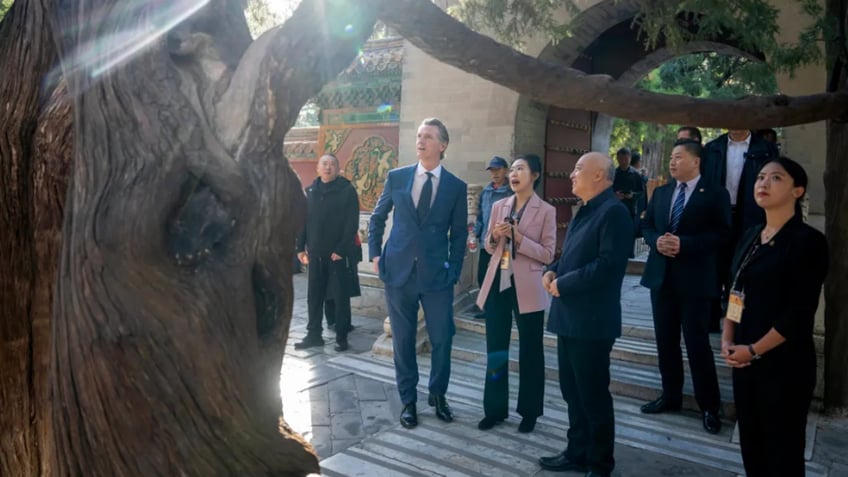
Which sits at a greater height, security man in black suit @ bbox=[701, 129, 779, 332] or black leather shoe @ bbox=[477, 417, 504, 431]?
security man in black suit @ bbox=[701, 129, 779, 332]

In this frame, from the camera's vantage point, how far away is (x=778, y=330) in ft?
8.84

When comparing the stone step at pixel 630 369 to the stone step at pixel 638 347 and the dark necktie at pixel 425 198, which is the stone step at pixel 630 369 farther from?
the dark necktie at pixel 425 198

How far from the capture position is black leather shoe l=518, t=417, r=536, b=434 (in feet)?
13.8

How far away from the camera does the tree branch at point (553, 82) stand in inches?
88.6

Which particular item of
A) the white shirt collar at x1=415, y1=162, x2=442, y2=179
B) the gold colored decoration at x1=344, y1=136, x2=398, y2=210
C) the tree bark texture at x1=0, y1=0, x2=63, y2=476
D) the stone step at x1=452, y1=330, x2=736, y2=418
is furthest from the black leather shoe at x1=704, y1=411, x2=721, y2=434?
the gold colored decoration at x1=344, y1=136, x2=398, y2=210

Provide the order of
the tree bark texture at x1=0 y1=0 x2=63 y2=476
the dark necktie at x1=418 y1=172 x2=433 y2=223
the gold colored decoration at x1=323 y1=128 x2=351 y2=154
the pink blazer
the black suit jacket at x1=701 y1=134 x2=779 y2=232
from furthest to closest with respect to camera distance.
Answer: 1. the gold colored decoration at x1=323 y1=128 x2=351 y2=154
2. the black suit jacket at x1=701 y1=134 x2=779 y2=232
3. the dark necktie at x1=418 y1=172 x2=433 y2=223
4. the pink blazer
5. the tree bark texture at x1=0 y1=0 x2=63 y2=476

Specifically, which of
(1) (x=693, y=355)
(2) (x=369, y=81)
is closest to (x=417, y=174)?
(1) (x=693, y=355)

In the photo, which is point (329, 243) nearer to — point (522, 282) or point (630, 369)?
point (522, 282)

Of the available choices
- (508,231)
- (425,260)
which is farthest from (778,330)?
(425,260)

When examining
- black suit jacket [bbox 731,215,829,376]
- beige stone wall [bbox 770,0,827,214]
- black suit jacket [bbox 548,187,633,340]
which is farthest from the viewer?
beige stone wall [bbox 770,0,827,214]

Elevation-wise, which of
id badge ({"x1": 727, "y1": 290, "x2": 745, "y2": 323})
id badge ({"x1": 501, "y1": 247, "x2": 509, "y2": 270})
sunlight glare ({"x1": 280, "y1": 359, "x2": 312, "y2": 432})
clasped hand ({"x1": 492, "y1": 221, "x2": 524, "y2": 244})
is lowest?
sunlight glare ({"x1": 280, "y1": 359, "x2": 312, "y2": 432})

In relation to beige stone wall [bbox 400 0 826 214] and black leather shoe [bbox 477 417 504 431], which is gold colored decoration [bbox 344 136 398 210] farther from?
black leather shoe [bbox 477 417 504 431]

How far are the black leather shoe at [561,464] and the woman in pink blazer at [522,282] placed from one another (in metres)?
0.52

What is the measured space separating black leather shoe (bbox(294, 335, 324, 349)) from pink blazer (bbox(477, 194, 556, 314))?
2.79m
